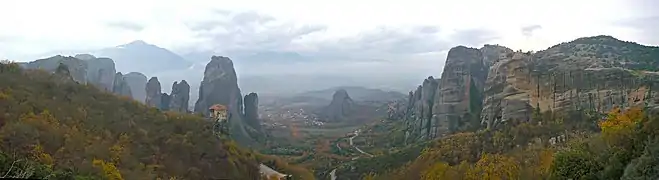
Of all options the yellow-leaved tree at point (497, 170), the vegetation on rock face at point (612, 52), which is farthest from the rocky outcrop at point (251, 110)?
the yellow-leaved tree at point (497, 170)

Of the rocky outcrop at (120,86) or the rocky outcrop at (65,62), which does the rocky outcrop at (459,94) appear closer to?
the rocky outcrop at (65,62)

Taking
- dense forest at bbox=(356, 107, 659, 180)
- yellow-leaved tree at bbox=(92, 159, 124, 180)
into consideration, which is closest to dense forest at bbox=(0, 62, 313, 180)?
yellow-leaved tree at bbox=(92, 159, 124, 180)

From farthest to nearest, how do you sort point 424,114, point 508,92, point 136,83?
point 136,83 → point 424,114 → point 508,92

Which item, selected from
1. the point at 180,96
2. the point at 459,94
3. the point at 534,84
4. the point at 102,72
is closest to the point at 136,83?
the point at 102,72

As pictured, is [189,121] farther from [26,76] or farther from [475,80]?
[475,80]

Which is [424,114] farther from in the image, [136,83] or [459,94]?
[136,83]

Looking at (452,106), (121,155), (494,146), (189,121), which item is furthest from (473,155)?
(452,106)
